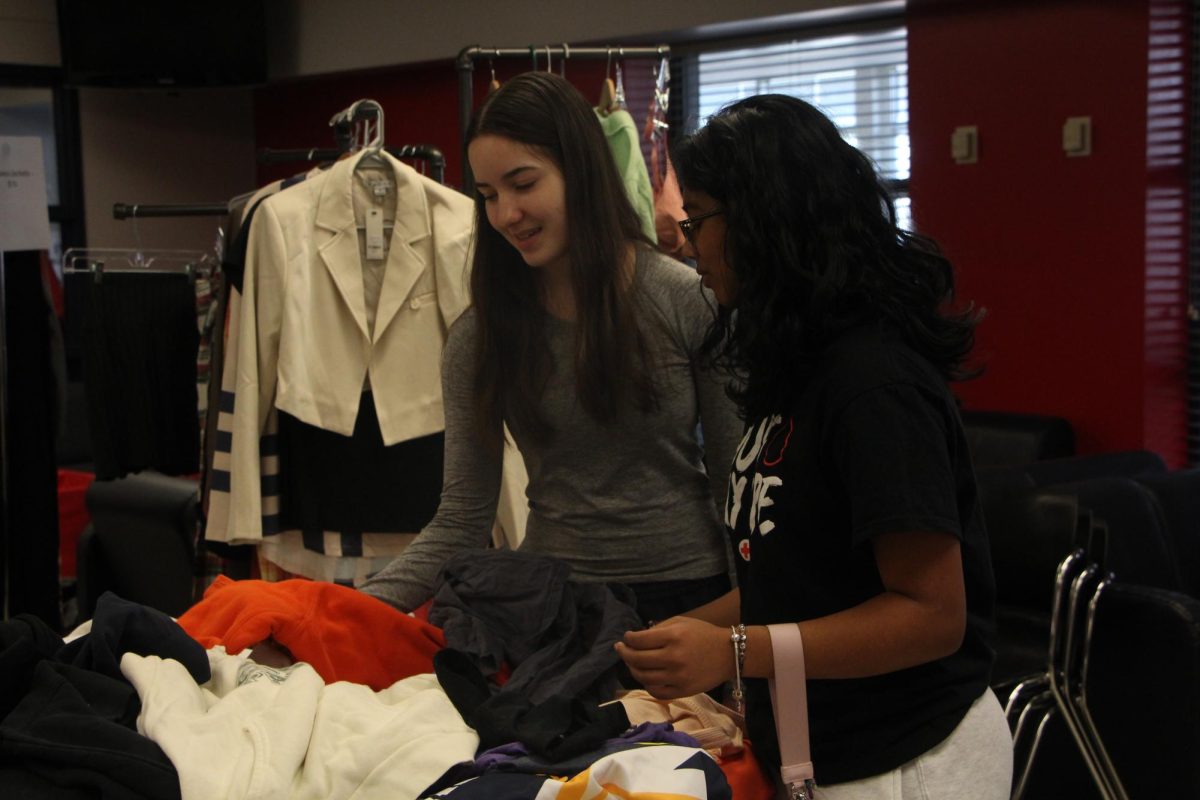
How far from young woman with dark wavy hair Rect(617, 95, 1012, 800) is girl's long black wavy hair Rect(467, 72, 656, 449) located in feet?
1.56

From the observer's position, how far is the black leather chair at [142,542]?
4043 millimetres

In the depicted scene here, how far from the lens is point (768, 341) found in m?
1.22

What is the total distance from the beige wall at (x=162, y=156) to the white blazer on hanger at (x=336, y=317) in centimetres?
484

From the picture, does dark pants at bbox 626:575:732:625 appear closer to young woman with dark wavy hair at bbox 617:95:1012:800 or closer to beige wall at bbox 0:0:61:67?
young woman with dark wavy hair at bbox 617:95:1012:800

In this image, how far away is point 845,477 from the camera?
1147 millimetres

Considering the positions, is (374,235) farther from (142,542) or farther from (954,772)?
(954,772)

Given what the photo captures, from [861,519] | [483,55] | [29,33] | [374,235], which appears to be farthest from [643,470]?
[29,33]

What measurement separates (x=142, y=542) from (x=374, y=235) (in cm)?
182

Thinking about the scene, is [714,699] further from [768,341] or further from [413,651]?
[768,341]

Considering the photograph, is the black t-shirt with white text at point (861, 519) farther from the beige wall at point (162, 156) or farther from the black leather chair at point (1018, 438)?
the beige wall at point (162, 156)

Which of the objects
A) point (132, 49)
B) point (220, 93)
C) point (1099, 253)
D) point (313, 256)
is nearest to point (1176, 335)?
point (1099, 253)

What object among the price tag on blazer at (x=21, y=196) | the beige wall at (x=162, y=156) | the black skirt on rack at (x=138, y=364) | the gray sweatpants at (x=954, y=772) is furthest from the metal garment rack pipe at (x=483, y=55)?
the beige wall at (x=162, y=156)

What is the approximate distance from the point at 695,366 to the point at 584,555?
0.31m

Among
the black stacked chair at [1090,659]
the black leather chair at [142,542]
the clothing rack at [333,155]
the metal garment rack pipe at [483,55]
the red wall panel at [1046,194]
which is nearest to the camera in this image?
the black stacked chair at [1090,659]
